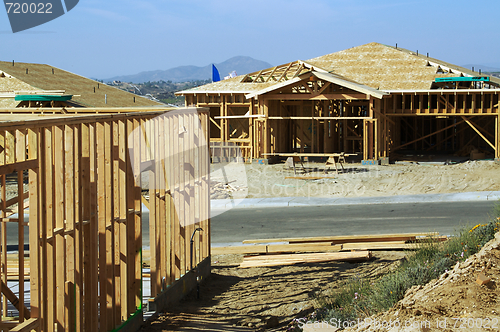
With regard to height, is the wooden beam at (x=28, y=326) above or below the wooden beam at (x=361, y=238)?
above

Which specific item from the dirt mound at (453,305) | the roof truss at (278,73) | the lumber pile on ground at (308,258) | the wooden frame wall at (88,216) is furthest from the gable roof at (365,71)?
the dirt mound at (453,305)

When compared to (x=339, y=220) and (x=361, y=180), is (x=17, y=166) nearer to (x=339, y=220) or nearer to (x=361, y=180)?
(x=339, y=220)

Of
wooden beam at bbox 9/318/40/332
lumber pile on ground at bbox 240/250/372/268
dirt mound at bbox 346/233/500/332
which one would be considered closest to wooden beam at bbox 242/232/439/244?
lumber pile on ground at bbox 240/250/372/268

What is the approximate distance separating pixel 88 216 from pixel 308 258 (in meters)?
6.66

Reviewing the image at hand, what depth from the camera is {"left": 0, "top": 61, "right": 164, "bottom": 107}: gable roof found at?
122 ft

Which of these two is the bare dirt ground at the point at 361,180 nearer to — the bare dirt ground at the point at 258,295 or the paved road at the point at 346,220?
the paved road at the point at 346,220

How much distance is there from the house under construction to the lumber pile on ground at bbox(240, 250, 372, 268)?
53.9 ft

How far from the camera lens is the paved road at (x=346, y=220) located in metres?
15.7

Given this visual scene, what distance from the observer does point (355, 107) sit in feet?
107

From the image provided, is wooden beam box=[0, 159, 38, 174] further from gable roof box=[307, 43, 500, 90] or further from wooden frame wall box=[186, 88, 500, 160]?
gable roof box=[307, 43, 500, 90]

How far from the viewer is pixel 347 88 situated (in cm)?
2900

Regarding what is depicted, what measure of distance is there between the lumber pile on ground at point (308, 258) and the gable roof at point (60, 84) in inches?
1025

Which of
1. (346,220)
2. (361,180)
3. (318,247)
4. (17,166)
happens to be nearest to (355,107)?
(361,180)

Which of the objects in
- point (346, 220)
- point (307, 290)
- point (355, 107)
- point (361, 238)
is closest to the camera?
point (307, 290)
